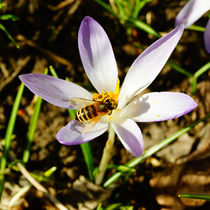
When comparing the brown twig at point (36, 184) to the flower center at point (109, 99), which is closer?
the flower center at point (109, 99)

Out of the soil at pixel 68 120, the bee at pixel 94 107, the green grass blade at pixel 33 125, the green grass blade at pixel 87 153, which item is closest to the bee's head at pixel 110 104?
the bee at pixel 94 107

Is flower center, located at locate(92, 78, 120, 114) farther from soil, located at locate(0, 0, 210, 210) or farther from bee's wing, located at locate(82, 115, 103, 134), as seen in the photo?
soil, located at locate(0, 0, 210, 210)

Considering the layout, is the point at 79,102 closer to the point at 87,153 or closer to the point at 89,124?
the point at 89,124

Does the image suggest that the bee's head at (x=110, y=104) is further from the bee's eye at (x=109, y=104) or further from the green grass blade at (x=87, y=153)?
the green grass blade at (x=87, y=153)

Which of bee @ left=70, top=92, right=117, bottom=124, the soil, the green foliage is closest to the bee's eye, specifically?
A: bee @ left=70, top=92, right=117, bottom=124

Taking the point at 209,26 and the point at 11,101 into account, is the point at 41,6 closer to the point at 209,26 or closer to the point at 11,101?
the point at 11,101

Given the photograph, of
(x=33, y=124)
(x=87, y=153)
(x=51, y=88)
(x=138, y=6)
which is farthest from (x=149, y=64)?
(x=138, y=6)

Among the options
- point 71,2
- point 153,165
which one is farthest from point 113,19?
point 153,165
